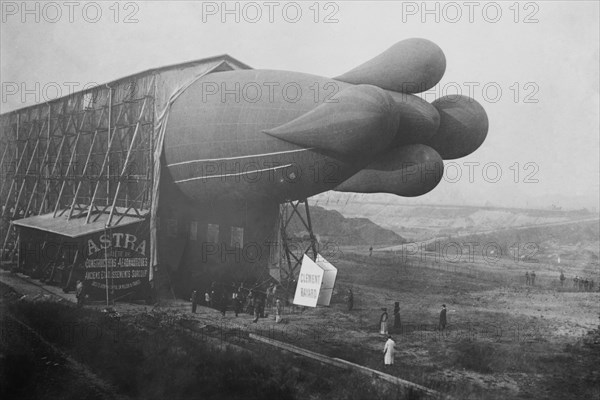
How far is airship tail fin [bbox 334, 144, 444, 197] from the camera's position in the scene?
1505 centimetres

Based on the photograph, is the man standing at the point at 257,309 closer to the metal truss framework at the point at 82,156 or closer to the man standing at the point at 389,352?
the man standing at the point at 389,352

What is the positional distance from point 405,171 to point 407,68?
10.1 ft

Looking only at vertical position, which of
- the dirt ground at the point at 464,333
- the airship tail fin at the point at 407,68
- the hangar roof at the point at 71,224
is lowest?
the dirt ground at the point at 464,333

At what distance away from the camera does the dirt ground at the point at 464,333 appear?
1164cm

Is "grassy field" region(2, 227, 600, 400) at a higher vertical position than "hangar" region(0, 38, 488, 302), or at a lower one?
lower

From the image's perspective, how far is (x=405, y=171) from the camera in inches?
600

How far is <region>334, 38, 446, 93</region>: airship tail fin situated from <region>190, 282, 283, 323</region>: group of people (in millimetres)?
7902

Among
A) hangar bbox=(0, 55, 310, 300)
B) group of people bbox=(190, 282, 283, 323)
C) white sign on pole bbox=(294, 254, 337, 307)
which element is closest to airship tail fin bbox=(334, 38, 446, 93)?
white sign on pole bbox=(294, 254, 337, 307)

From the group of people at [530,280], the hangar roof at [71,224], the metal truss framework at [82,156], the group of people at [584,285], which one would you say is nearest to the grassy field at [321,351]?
the hangar roof at [71,224]

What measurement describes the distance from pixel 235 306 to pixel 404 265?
23346 mm

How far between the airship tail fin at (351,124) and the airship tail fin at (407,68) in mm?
1305

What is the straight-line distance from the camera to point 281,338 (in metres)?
14.0

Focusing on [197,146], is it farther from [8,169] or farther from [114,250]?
[8,169]

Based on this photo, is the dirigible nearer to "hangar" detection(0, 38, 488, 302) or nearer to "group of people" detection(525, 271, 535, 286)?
"hangar" detection(0, 38, 488, 302)
